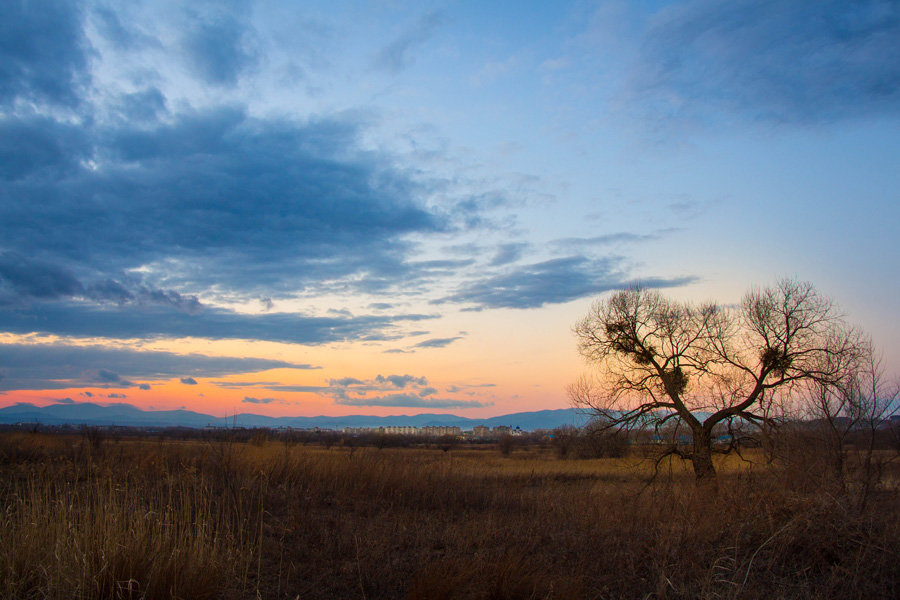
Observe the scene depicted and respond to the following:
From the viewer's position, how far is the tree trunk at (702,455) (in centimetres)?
2093

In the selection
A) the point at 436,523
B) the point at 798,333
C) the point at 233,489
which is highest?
the point at 798,333

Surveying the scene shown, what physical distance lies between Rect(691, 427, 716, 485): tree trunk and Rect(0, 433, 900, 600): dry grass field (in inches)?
312

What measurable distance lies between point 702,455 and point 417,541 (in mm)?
16688

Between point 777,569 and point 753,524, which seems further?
point 753,524

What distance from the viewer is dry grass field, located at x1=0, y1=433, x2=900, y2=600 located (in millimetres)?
5947

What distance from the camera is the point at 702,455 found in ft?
71.4

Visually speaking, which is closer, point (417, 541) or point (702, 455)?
point (417, 541)

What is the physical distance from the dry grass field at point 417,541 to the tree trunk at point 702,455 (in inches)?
312

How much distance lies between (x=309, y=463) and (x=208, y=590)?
9.30 m

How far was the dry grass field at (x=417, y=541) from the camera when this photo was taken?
5947 mm

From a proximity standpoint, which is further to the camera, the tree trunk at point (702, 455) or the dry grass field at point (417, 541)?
the tree trunk at point (702, 455)

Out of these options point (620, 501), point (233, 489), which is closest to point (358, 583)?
point (233, 489)

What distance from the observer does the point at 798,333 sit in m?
21.6

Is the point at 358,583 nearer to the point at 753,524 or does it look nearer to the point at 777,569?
the point at 777,569
